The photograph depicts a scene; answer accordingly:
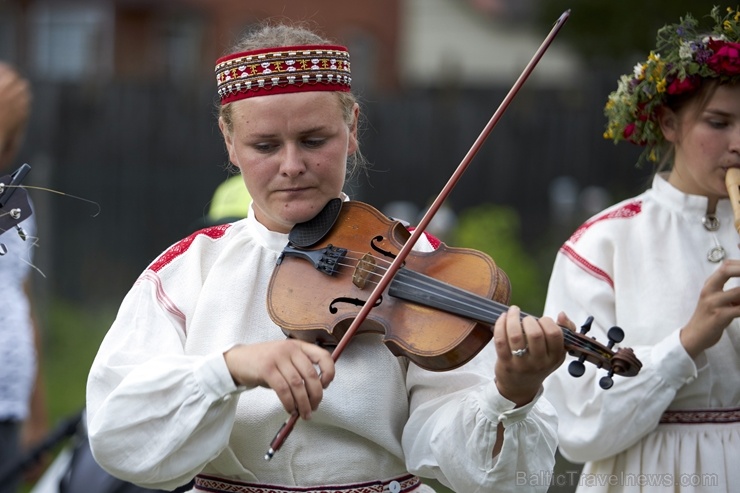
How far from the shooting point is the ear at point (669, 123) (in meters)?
3.48

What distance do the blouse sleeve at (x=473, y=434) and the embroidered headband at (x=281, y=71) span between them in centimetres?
70

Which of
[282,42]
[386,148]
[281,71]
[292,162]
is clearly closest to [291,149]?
[292,162]

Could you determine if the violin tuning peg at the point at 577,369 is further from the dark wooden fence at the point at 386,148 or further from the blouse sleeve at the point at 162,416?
the dark wooden fence at the point at 386,148

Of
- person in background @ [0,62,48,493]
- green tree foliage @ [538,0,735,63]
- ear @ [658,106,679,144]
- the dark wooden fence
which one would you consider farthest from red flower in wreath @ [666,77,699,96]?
green tree foliage @ [538,0,735,63]

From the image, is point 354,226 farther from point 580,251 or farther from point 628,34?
point 628,34

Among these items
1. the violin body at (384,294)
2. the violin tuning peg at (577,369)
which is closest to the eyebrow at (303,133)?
the violin body at (384,294)

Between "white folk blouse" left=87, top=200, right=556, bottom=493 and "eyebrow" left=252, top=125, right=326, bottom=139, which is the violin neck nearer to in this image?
"white folk blouse" left=87, top=200, right=556, bottom=493

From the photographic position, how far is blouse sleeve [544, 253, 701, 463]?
10.7ft

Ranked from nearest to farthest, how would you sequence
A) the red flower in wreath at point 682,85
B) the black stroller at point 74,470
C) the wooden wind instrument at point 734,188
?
the wooden wind instrument at point 734,188
the red flower in wreath at point 682,85
the black stroller at point 74,470

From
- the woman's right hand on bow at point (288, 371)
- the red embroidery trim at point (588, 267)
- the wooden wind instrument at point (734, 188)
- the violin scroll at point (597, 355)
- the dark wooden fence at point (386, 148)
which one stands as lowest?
the dark wooden fence at point (386, 148)

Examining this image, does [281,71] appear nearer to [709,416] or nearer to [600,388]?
[600,388]

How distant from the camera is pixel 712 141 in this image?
3316 mm

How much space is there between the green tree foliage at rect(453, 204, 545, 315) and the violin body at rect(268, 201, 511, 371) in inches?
253

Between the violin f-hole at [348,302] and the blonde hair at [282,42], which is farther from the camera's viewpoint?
the blonde hair at [282,42]
